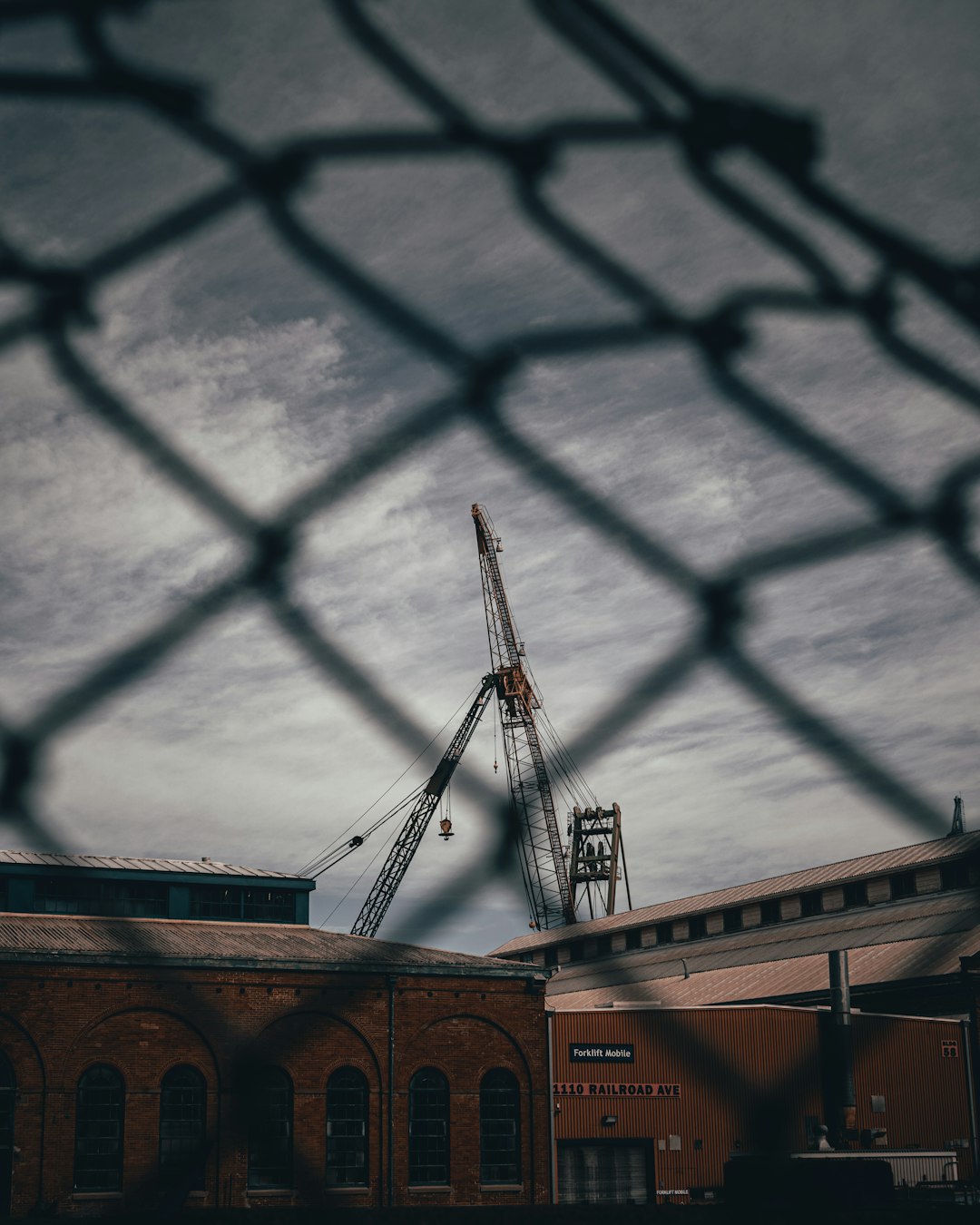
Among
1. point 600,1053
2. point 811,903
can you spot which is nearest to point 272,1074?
point 600,1053

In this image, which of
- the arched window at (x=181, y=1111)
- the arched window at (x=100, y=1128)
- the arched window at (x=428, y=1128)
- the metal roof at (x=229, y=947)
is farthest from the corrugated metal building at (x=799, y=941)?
the arched window at (x=100, y=1128)

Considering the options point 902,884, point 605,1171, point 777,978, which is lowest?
point 605,1171

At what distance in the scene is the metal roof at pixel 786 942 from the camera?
46.5 metres

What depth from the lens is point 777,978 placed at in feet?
152

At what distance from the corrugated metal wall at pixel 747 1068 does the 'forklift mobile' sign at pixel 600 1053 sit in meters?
0.10

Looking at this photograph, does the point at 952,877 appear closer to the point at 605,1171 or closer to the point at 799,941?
the point at 799,941

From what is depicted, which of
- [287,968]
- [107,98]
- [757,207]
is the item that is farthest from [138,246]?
[287,968]

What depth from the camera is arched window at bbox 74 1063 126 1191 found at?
30.3 metres

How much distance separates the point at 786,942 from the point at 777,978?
20.7 ft

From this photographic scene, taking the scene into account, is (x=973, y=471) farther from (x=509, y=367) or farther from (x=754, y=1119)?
(x=754, y=1119)

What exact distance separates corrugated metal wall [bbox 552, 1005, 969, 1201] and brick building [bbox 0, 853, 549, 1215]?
1.40 m

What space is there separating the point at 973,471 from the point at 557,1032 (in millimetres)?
34800

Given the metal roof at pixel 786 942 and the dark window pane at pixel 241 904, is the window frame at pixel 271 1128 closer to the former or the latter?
the dark window pane at pixel 241 904

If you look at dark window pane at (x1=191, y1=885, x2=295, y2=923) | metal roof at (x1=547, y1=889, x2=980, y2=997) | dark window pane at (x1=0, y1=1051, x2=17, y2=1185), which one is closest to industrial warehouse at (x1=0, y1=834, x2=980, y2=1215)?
dark window pane at (x1=0, y1=1051, x2=17, y2=1185)
